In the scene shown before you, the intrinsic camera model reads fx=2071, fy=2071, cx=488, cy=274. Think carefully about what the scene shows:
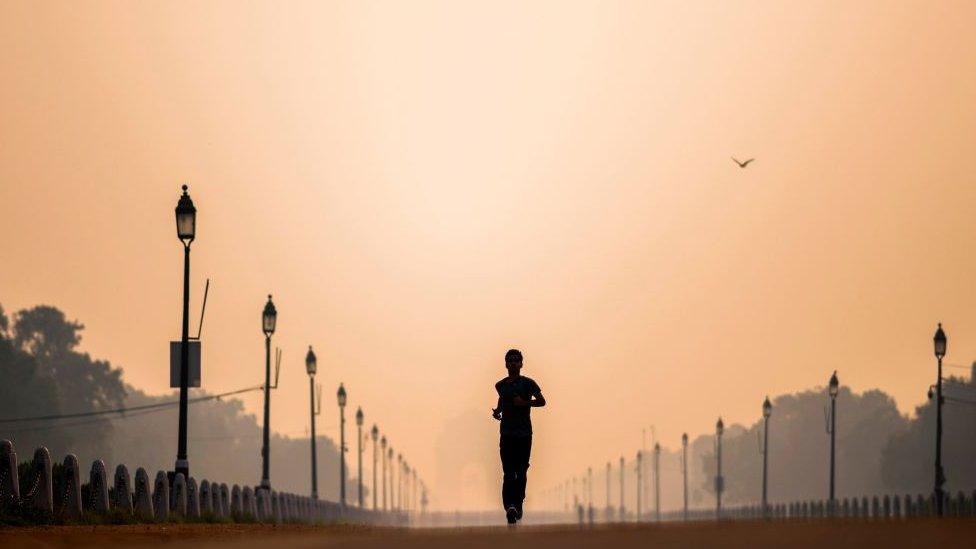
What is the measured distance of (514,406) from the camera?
24250 mm

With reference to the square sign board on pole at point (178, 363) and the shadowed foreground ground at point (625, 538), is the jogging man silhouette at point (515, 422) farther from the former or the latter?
the square sign board on pole at point (178, 363)

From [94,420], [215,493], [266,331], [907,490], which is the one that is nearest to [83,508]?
[215,493]

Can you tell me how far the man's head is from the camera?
24131 millimetres

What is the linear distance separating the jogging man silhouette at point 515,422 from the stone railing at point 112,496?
5.79 metres

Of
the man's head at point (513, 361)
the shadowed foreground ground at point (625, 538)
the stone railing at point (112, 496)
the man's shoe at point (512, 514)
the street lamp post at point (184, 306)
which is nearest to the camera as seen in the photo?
the shadowed foreground ground at point (625, 538)

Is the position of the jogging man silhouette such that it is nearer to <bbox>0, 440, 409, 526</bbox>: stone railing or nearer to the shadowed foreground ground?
the shadowed foreground ground

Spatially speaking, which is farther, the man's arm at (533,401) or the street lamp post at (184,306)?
the street lamp post at (184,306)

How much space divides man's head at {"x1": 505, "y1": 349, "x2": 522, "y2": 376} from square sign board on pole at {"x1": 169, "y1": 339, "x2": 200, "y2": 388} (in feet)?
49.0

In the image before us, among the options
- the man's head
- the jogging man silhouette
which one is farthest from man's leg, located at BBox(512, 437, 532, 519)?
the man's head

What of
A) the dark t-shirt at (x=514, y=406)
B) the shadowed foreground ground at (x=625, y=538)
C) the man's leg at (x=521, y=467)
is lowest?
the shadowed foreground ground at (x=625, y=538)

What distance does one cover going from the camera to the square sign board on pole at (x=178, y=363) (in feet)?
125

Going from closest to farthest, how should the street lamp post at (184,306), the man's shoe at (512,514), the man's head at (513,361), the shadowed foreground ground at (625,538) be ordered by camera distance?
the shadowed foreground ground at (625,538) → the man's head at (513,361) → the man's shoe at (512,514) → the street lamp post at (184,306)

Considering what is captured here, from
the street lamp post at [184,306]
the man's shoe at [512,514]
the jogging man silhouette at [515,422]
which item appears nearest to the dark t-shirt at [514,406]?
the jogging man silhouette at [515,422]

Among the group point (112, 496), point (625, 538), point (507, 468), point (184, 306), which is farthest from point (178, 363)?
point (625, 538)
